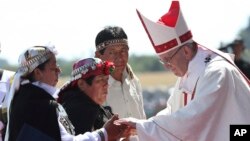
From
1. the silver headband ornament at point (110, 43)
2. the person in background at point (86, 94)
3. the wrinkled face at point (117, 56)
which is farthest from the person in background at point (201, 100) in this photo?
the silver headband ornament at point (110, 43)

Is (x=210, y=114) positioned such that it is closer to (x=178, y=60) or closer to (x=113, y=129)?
(x=178, y=60)

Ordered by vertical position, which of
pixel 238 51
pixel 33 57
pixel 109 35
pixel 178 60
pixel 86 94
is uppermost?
pixel 33 57

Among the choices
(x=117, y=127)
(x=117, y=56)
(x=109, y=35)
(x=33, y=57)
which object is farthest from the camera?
(x=109, y=35)

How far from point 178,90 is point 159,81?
58.0m

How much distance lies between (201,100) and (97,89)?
3.10 ft

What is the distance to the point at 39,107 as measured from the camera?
27.7 ft

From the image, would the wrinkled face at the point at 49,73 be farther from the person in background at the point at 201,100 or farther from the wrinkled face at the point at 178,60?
the wrinkled face at the point at 178,60

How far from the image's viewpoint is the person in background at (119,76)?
10359mm

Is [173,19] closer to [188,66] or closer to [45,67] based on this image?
[188,66]

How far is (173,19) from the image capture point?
938 centimetres

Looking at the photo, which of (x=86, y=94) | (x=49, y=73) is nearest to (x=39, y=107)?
(x=49, y=73)

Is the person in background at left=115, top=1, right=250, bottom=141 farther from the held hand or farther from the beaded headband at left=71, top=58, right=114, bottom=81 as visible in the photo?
the beaded headband at left=71, top=58, right=114, bottom=81

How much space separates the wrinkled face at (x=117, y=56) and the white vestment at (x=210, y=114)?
152cm

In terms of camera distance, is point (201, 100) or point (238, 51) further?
point (238, 51)
